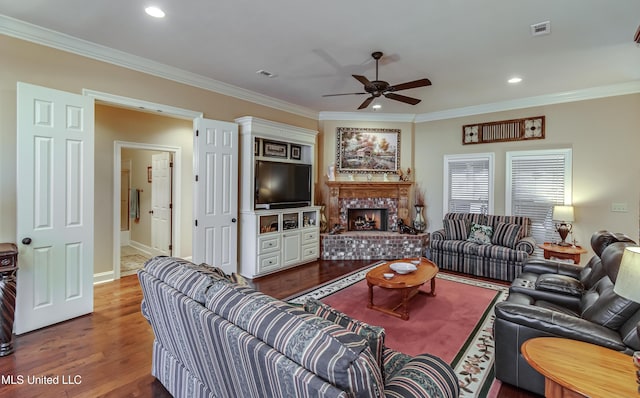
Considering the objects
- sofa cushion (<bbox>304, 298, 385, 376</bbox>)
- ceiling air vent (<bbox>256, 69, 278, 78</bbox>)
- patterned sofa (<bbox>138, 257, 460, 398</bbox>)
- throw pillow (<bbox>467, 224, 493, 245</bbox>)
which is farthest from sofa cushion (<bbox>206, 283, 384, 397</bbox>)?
throw pillow (<bbox>467, 224, 493, 245</bbox>)

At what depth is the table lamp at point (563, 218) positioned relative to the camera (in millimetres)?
4430

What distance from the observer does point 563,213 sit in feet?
14.7

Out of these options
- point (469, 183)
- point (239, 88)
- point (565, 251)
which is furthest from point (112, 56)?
point (565, 251)

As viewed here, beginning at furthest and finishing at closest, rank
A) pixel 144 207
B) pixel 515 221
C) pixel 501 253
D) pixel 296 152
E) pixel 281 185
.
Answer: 1. pixel 144 207
2. pixel 296 152
3. pixel 281 185
4. pixel 515 221
5. pixel 501 253

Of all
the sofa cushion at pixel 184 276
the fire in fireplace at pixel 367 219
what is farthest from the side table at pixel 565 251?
the sofa cushion at pixel 184 276

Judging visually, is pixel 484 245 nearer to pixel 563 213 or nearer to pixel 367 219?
pixel 563 213

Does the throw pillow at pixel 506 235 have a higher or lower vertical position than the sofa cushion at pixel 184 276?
lower

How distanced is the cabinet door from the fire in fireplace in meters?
1.46

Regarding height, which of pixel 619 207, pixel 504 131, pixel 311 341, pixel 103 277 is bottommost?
pixel 103 277

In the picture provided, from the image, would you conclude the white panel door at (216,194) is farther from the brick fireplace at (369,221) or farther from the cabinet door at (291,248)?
the brick fireplace at (369,221)

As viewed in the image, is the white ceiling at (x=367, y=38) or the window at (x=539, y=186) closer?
the white ceiling at (x=367, y=38)

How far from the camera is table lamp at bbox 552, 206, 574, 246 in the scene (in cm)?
443

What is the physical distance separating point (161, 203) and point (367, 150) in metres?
4.25

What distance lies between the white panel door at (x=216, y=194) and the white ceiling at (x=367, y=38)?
0.82 meters
